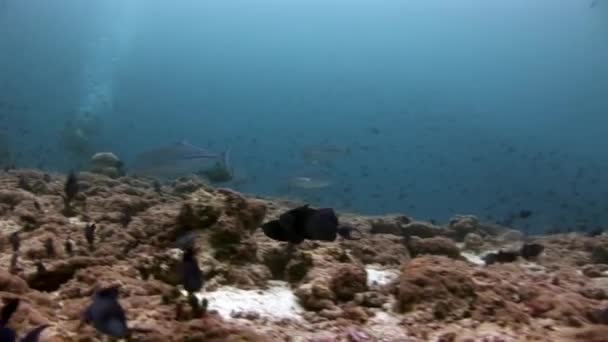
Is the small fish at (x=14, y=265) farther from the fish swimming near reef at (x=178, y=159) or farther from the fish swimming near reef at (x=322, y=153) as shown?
the fish swimming near reef at (x=322, y=153)

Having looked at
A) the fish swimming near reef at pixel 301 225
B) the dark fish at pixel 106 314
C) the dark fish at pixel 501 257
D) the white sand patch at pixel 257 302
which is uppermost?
the fish swimming near reef at pixel 301 225

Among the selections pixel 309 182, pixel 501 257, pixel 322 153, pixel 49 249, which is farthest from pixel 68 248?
pixel 322 153

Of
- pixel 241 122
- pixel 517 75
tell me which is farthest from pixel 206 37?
pixel 517 75

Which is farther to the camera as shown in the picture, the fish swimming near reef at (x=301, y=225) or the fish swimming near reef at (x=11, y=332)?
the fish swimming near reef at (x=301, y=225)

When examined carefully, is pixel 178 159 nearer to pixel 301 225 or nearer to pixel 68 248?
pixel 68 248

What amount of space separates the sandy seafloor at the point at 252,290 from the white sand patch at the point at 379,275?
2cm

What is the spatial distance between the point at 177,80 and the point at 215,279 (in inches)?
4204

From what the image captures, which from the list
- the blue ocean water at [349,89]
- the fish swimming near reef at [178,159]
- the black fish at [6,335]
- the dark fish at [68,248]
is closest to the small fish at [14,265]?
the dark fish at [68,248]

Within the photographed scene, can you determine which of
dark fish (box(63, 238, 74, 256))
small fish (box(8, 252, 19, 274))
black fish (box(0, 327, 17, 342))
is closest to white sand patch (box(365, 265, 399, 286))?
dark fish (box(63, 238, 74, 256))

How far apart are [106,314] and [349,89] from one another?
115 meters

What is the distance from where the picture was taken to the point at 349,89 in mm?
115562

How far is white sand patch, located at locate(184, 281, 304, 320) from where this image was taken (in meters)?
4.09

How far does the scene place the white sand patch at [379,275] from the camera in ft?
17.3

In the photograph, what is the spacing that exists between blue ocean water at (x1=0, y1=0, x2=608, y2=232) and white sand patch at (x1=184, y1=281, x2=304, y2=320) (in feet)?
71.9
